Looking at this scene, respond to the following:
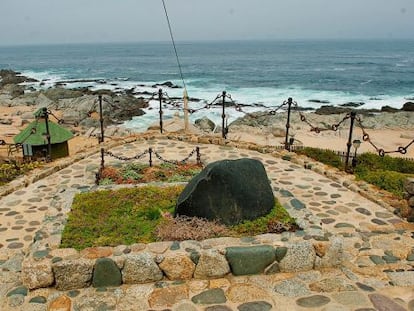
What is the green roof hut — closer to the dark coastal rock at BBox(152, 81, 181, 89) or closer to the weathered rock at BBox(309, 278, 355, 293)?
the weathered rock at BBox(309, 278, 355, 293)

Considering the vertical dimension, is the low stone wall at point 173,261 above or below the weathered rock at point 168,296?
above

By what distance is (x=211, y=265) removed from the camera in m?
4.64

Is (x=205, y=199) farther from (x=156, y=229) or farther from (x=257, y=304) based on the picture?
(x=257, y=304)

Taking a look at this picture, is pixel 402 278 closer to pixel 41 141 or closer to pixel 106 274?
pixel 106 274

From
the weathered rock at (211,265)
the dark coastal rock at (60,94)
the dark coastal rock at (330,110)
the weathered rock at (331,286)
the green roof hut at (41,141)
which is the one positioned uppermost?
the weathered rock at (211,265)

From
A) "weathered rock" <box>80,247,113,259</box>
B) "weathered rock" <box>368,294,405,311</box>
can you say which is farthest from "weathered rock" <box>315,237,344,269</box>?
"weathered rock" <box>80,247,113,259</box>

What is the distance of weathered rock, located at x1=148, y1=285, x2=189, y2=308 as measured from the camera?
4215 mm

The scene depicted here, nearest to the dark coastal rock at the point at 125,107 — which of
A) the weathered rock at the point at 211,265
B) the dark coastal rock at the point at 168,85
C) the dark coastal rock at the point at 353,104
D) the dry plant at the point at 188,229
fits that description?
the dark coastal rock at the point at 168,85

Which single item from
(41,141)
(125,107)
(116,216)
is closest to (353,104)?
(125,107)

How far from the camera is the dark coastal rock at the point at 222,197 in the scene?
18.0 ft

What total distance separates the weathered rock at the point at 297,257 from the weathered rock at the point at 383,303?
2.69ft

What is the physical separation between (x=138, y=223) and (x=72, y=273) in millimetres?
1298

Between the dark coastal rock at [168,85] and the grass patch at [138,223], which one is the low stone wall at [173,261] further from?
the dark coastal rock at [168,85]

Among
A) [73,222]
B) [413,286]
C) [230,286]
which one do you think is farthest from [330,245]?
[73,222]
